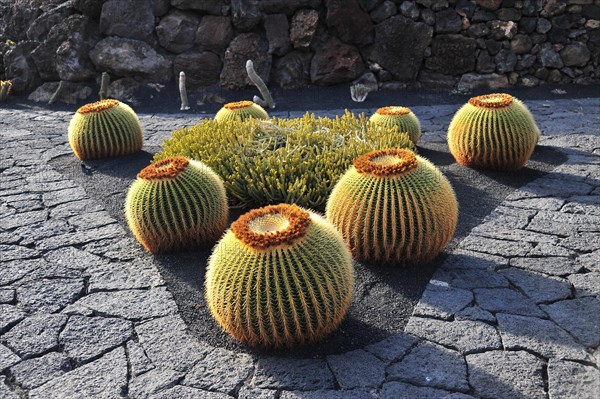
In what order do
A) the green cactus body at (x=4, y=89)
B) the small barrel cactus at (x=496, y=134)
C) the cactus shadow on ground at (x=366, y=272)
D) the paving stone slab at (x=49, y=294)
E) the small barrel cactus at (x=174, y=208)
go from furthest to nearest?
1. the green cactus body at (x=4, y=89)
2. the small barrel cactus at (x=496, y=134)
3. the small barrel cactus at (x=174, y=208)
4. the paving stone slab at (x=49, y=294)
5. the cactus shadow on ground at (x=366, y=272)

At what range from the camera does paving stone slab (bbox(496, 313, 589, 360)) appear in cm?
301

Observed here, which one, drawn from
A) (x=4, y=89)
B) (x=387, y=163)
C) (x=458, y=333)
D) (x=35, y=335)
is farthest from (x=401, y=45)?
(x=35, y=335)

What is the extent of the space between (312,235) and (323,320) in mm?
466

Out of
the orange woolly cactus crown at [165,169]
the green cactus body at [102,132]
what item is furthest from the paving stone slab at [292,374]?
the green cactus body at [102,132]

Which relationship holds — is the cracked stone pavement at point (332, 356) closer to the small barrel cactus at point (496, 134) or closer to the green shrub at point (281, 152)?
the small barrel cactus at point (496, 134)

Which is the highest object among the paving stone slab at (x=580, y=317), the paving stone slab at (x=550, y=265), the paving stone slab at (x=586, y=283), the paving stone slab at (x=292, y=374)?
the paving stone slab at (x=580, y=317)

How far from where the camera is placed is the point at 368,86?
404 inches

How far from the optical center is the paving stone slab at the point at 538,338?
3.01m

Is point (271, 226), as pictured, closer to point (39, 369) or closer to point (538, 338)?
point (39, 369)

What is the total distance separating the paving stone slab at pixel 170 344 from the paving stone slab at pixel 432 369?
107 centimetres

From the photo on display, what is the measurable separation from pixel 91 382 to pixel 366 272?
6.17 feet

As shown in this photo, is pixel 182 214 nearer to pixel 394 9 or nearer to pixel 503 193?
pixel 503 193

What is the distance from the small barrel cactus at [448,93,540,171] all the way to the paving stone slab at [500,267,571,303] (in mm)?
2093

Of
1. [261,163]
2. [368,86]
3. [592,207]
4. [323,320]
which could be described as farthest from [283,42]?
[323,320]
